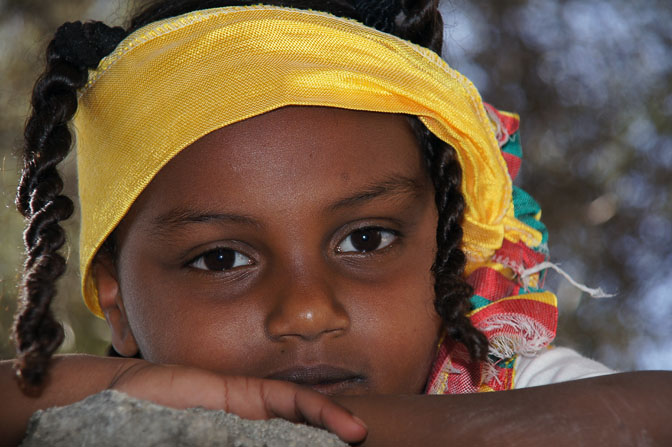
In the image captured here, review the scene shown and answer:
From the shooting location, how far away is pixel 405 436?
1.22m

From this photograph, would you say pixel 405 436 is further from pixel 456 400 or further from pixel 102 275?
pixel 102 275

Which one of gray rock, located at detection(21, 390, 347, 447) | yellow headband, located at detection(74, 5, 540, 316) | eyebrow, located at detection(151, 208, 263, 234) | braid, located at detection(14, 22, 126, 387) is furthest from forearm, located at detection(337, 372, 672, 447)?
yellow headband, located at detection(74, 5, 540, 316)

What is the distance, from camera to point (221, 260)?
186 centimetres

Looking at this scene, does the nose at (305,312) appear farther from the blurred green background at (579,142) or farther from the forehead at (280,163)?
the blurred green background at (579,142)

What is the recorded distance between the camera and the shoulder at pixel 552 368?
2.04 m

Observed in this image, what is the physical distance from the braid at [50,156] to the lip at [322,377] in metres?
0.48

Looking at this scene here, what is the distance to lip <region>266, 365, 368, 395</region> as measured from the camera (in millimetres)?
1656

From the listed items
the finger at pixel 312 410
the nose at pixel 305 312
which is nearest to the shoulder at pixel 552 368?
the nose at pixel 305 312

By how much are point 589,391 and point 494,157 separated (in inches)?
38.4

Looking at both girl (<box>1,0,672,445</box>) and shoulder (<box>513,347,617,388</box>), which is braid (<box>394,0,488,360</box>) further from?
shoulder (<box>513,347,617,388</box>)

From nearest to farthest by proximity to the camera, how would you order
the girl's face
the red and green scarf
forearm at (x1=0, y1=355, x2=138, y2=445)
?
forearm at (x1=0, y1=355, x2=138, y2=445), the girl's face, the red and green scarf

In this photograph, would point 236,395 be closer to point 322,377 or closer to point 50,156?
point 322,377

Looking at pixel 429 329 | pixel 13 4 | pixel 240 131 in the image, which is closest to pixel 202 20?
pixel 240 131

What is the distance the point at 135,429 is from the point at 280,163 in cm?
86
